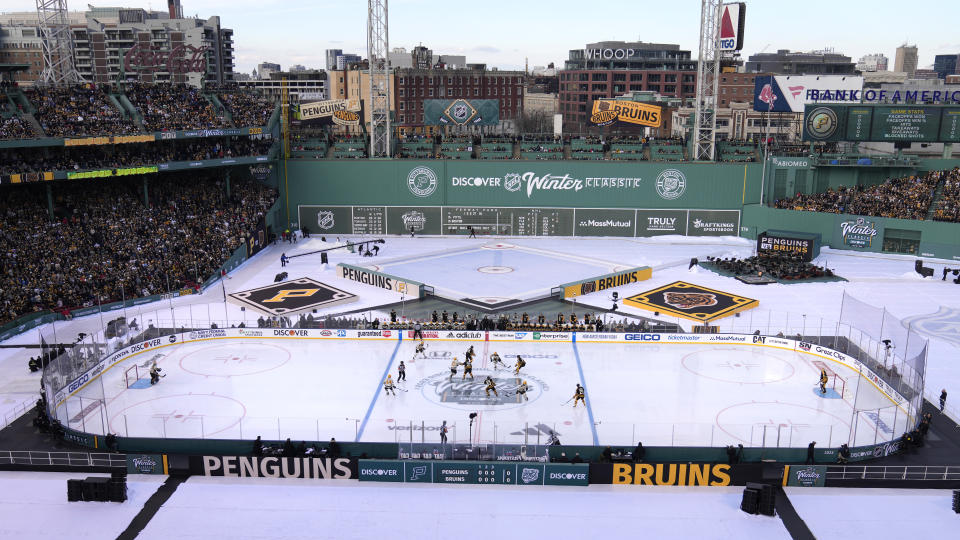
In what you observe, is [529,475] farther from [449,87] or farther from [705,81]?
[449,87]

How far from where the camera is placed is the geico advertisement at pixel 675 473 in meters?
21.7

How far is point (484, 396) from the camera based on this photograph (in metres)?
27.6

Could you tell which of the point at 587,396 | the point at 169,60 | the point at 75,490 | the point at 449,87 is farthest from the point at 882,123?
the point at 449,87

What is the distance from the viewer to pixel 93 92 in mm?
50094

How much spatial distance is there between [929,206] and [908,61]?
173402 mm

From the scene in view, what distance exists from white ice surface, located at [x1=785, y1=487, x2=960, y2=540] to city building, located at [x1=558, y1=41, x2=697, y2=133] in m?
111

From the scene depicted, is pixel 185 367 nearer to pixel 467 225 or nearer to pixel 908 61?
pixel 467 225

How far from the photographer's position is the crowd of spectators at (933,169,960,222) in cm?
5031

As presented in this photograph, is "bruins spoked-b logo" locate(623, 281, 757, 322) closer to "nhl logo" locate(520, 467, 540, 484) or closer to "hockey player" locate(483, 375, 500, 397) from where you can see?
"hockey player" locate(483, 375, 500, 397)

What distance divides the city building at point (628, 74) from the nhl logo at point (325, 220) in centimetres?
7770

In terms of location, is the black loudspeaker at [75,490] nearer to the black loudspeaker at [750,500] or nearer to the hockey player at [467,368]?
the hockey player at [467,368]

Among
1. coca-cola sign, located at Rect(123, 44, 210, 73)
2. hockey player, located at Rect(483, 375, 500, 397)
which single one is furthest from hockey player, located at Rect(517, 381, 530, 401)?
coca-cola sign, located at Rect(123, 44, 210, 73)

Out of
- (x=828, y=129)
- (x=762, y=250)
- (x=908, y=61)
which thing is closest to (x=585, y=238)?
(x=762, y=250)

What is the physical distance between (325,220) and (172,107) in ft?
46.2
